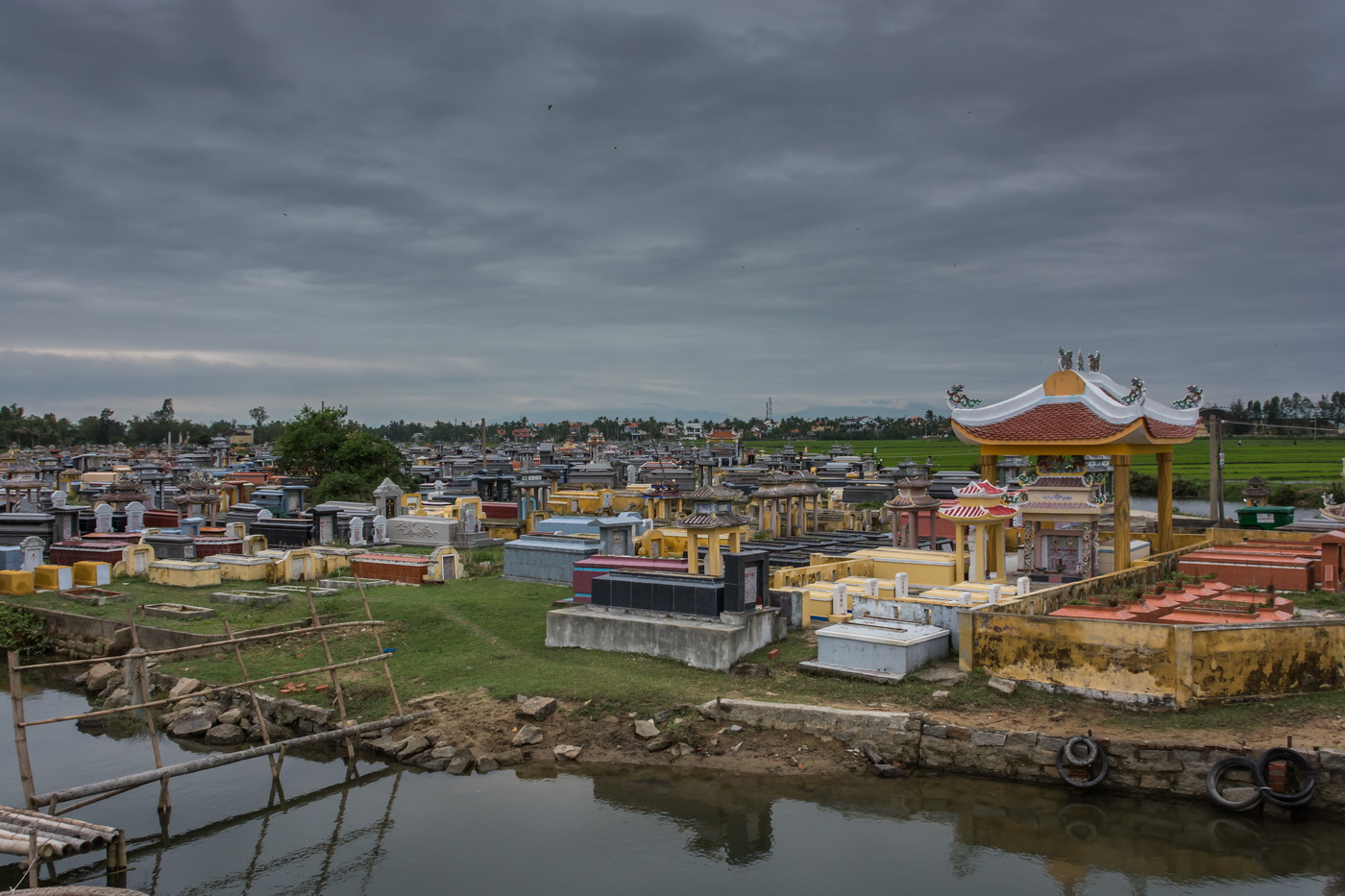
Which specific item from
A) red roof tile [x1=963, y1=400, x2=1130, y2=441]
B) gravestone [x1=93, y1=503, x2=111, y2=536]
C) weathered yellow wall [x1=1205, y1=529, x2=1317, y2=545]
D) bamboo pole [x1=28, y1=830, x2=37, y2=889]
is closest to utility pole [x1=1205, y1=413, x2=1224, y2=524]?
weathered yellow wall [x1=1205, y1=529, x2=1317, y2=545]

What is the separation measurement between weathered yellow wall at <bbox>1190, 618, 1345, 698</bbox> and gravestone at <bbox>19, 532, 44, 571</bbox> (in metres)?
38.0

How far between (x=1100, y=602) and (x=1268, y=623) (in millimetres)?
3877

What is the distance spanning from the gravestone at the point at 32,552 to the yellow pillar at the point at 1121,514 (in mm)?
38858

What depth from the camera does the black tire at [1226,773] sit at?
15781mm

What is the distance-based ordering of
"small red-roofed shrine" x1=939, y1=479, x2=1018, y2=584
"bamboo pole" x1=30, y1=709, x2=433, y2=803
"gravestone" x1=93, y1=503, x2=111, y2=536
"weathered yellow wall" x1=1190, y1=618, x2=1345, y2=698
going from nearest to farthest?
"bamboo pole" x1=30, y1=709, x2=433, y2=803
"weathered yellow wall" x1=1190, y1=618, x2=1345, y2=698
"small red-roofed shrine" x1=939, y1=479, x2=1018, y2=584
"gravestone" x1=93, y1=503, x2=111, y2=536

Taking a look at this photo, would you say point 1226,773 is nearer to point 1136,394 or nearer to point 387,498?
point 1136,394

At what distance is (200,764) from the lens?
53.8 ft

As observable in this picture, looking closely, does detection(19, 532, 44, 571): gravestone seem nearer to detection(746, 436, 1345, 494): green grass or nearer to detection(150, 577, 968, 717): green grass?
detection(150, 577, 968, 717): green grass

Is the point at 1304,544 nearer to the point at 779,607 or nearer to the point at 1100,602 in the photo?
the point at 1100,602

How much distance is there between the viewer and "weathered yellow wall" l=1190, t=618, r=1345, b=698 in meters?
18.1

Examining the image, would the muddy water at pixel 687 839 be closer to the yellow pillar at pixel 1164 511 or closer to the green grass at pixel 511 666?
the green grass at pixel 511 666

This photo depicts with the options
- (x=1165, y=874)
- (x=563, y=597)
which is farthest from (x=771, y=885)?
(x=563, y=597)

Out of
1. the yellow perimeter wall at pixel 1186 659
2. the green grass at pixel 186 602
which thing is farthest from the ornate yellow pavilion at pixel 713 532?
the green grass at pixel 186 602

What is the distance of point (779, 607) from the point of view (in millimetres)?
24922
